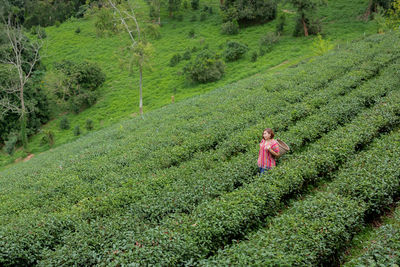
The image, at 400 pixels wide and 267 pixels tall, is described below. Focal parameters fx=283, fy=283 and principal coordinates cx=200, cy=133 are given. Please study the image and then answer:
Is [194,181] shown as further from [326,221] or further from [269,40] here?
[269,40]

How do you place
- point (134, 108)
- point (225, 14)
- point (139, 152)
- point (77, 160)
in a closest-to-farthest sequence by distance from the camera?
point (139, 152) < point (77, 160) < point (134, 108) < point (225, 14)

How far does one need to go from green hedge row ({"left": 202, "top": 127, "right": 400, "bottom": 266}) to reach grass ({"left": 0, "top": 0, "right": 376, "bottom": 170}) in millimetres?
25622

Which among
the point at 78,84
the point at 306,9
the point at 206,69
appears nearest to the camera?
the point at 206,69

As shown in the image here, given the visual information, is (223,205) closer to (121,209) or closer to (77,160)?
(121,209)

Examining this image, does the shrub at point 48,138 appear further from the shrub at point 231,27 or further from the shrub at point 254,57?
the shrub at point 231,27

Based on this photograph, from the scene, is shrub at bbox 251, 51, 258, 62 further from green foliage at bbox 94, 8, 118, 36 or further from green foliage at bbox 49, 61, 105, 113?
green foliage at bbox 49, 61, 105, 113

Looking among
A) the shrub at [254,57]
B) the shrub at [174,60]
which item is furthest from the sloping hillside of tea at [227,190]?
the shrub at [174,60]

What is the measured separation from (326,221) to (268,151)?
12.2ft

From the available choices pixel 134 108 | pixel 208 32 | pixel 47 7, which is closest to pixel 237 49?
pixel 208 32

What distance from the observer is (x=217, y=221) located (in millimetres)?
7836

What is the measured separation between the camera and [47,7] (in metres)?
74.2

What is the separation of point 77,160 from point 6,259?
10.9m

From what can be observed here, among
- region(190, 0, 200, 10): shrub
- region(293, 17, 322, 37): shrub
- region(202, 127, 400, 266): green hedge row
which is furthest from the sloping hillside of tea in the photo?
region(190, 0, 200, 10): shrub

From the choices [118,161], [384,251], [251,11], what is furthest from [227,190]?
[251,11]
